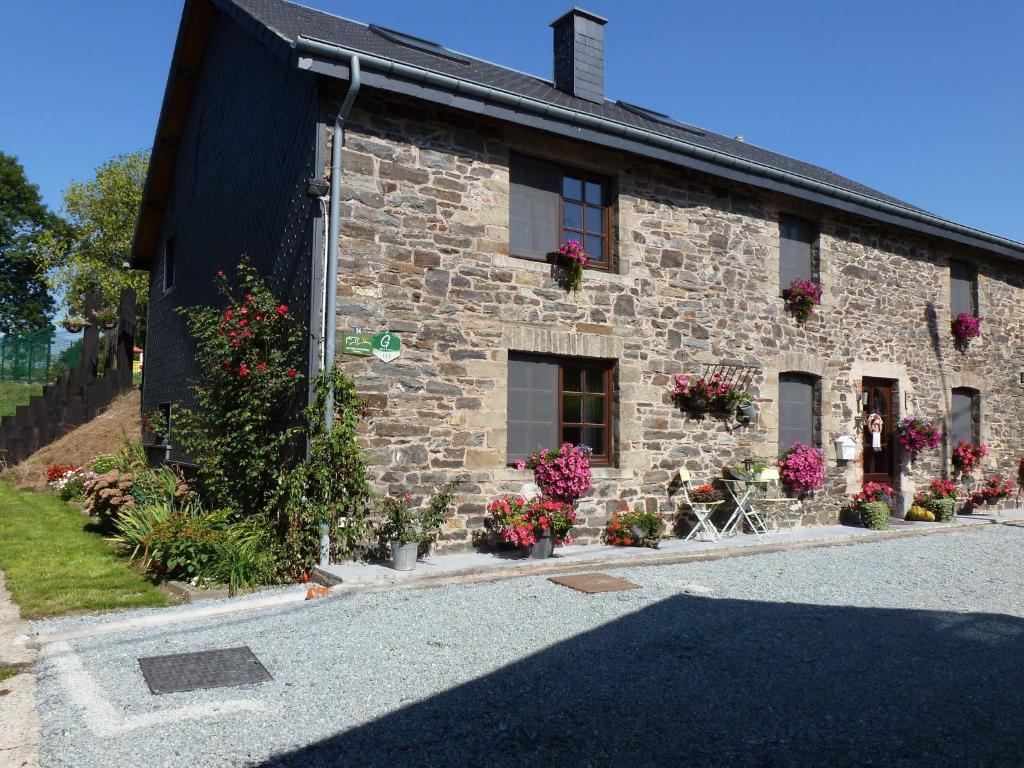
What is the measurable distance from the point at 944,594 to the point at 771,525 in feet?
11.9

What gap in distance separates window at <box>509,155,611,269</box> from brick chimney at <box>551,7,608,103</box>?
259 cm

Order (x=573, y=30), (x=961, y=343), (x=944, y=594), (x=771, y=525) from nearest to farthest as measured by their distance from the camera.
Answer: (x=944, y=594)
(x=771, y=525)
(x=573, y=30)
(x=961, y=343)

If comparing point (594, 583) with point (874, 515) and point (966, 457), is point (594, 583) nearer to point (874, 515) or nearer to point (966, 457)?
point (874, 515)

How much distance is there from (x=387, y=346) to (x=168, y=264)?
760cm

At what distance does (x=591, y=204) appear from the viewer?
9.28 meters

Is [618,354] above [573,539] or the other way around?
above

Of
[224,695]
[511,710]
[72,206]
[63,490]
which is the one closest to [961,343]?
[511,710]

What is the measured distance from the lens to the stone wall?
7.59 meters

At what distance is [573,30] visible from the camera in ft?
36.8

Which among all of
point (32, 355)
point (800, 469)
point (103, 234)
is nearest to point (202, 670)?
point (800, 469)

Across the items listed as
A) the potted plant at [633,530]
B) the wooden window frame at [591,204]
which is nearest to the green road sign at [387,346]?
the wooden window frame at [591,204]

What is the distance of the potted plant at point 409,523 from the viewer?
6.88 m

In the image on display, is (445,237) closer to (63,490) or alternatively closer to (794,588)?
(794,588)

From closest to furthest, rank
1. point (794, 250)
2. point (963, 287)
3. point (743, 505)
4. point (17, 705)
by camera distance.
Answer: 1. point (17, 705)
2. point (743, 505)
3. point (794, 250)
4. point (963, 287)
